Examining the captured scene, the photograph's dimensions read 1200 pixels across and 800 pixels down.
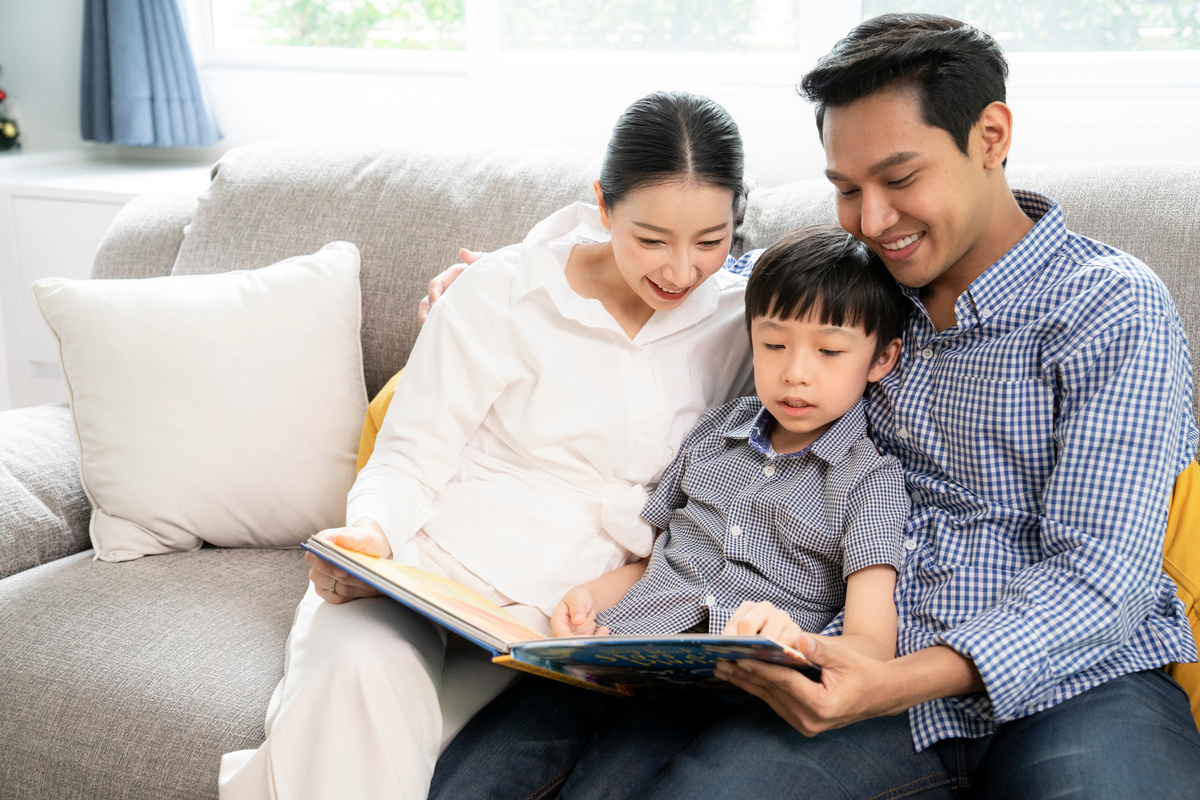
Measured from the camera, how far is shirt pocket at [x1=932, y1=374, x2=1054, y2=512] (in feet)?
4.00

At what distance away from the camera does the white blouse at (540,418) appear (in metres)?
1.44

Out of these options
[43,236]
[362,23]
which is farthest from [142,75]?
[362,23]

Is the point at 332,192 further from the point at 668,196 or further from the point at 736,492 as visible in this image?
the point at 736,492

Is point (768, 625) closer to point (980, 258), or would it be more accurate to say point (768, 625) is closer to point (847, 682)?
point (847, 682)

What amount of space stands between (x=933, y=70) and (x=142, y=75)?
2458 mm

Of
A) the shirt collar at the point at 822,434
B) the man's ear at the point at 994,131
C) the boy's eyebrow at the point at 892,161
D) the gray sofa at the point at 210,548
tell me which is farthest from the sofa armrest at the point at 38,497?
the man's ear at the point at 994,131

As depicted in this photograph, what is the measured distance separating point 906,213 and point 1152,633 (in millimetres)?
576

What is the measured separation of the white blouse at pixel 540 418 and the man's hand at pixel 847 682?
41 centimetres

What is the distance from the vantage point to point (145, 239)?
2.09m

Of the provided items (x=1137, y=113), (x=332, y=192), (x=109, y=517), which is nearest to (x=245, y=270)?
(x=332, y=192)

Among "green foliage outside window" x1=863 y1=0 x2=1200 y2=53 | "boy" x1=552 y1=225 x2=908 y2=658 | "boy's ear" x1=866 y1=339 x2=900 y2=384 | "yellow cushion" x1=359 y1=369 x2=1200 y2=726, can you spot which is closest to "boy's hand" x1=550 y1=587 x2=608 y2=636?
"boy" x1=552 y1=225 x2=908 y2=658

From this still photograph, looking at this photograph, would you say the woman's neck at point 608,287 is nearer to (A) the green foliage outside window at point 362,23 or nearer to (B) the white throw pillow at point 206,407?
(B) the white throw pillow at point 206,407

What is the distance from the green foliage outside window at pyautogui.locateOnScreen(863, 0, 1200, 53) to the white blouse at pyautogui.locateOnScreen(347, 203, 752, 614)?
1.28 meters

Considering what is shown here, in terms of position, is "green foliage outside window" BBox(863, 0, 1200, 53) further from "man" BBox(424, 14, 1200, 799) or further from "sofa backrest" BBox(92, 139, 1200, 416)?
"man" BBox(424, 14, 1200, 799)
